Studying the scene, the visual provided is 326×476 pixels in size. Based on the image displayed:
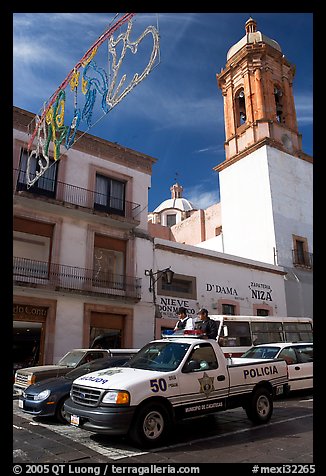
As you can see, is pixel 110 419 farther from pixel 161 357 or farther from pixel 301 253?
pixel 301 253

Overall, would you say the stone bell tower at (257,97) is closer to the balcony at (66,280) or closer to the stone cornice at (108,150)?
the stone cornice at (108,150)

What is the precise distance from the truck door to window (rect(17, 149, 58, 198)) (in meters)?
11.9

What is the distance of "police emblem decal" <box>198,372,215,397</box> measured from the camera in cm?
714

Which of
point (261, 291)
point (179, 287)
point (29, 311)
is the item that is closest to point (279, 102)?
point (261, 291)

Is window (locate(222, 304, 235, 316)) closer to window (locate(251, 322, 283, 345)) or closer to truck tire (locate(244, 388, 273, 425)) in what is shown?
window (locate(251, 322, 283, 345))

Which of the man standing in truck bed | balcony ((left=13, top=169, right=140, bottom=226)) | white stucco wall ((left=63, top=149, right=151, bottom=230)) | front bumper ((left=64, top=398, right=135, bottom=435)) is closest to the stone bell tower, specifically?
white stucco wall ((left=63, top=149, right=151, bottom=230))

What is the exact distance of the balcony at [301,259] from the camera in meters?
27.0

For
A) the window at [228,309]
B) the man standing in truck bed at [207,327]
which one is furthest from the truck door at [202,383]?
the window at [228,309]

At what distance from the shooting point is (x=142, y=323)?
61.0ft

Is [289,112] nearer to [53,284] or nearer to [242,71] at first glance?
[242,71]

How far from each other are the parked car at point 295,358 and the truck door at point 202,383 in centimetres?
479

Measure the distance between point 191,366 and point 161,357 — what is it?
0.59 m
